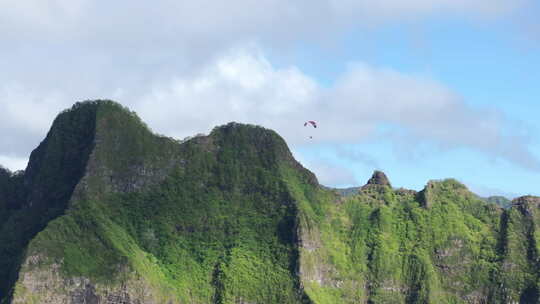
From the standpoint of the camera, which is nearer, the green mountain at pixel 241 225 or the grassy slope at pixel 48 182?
the green mountain at pixel 241 225

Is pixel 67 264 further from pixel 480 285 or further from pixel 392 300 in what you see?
pixel 480 285

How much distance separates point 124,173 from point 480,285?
151ft

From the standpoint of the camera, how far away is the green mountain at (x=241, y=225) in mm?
167500

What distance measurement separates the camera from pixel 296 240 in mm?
171750

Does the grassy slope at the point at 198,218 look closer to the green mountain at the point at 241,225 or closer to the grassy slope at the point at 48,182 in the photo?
the green mountain at the point at 241,225

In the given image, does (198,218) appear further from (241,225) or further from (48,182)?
(48,182)

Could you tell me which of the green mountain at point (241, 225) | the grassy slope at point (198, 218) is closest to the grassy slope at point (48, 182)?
the green mountain at point (241, 225)

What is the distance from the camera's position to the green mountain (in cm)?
16750

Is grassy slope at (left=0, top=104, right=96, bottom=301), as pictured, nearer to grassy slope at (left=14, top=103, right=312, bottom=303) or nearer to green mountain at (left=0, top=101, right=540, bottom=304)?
green mountain at (left=0, top=101, right=540, bottom=304)

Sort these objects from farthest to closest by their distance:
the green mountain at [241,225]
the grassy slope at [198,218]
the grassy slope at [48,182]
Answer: the grassy slope at [48,182] → the green mountain at [241,225] → the grassy slope at [198,218]

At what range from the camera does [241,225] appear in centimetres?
17500

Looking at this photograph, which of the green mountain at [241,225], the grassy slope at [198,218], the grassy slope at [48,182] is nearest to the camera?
the grassy slope at [198,218]

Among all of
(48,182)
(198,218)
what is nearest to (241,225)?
(198,218)

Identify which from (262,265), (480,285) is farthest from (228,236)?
(480,285)
